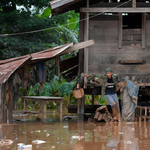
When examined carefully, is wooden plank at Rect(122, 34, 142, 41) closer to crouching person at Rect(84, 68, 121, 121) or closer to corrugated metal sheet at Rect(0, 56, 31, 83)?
crouching person at Rect(84, 68, 121, 121)

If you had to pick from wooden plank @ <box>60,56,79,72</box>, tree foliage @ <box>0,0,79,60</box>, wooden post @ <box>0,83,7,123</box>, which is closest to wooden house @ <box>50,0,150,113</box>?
wooden plank @ <box>60,56,79,72</box>

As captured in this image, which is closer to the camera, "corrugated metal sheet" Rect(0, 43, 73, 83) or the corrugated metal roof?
"corrugated metal sheet" Rect(0, 43, 73, 83)

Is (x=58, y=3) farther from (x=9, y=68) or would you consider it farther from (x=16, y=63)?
(x=9, y=68)

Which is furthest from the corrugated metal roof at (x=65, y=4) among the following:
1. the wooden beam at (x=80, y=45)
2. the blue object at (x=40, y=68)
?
the blue object at (x=40, y=68)

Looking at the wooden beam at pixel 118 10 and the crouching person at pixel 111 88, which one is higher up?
the wooden beam at pixel 118 10

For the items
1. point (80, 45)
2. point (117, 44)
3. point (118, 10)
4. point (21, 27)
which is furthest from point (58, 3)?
point (21, 27)

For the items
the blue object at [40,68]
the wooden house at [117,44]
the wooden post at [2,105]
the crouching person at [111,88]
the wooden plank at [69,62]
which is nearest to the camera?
the wooden post at [2,105]

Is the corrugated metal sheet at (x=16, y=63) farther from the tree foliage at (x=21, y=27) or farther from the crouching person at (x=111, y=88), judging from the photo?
the tree foliage at (x=21, y=27)

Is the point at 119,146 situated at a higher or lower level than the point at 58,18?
lower

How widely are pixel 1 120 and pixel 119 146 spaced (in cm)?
495

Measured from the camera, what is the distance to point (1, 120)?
9312mm

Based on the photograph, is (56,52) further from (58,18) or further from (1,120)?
A: (58,18)

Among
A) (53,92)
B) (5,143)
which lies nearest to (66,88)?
(53,92)

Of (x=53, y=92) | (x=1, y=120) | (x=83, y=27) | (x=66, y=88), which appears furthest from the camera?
(x=53, y=92)
